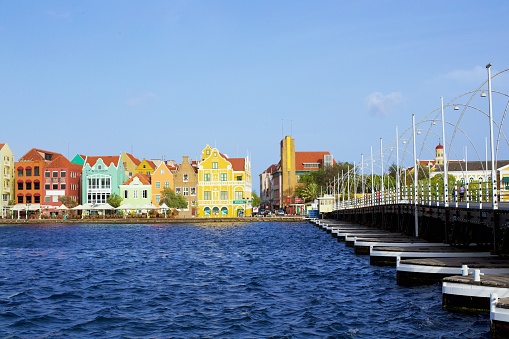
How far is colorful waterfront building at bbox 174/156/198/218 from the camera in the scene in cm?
14712

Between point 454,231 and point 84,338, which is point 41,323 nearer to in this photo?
point 84,338

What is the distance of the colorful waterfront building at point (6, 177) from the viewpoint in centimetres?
14588

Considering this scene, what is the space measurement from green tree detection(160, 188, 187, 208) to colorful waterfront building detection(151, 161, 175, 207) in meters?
3.15

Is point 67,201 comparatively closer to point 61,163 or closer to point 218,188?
point 61,163

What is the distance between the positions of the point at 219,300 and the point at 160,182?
11877cm

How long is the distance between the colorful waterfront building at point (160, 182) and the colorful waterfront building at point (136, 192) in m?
1.15

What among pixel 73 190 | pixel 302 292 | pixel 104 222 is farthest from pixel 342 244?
pixel 73 190

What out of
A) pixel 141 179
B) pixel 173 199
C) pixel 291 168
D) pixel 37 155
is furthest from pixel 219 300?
pixel 291 168

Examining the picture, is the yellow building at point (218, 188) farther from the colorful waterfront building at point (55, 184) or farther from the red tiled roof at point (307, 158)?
the red tiled roof at point (307, 158)

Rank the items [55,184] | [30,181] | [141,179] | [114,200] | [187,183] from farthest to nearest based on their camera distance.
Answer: [141,179] < [30,181] < [187,183] < [55,184] < [114,200]

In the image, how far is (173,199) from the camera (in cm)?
14300

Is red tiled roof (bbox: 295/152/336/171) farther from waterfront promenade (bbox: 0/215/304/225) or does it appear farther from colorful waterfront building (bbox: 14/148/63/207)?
colorful waterfront building (bbox: 14/148/63/207)

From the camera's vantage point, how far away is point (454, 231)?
42.0 metres

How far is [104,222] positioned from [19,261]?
3404 inches
